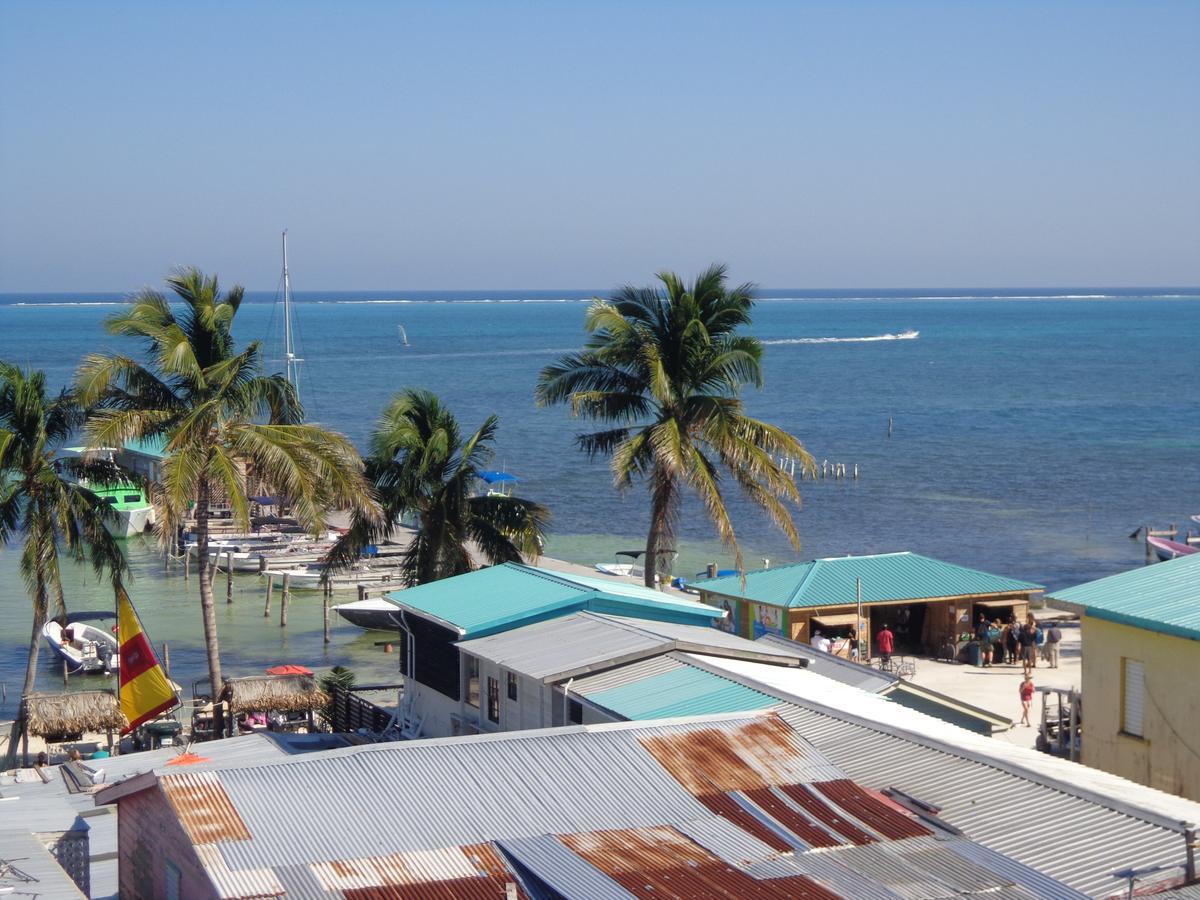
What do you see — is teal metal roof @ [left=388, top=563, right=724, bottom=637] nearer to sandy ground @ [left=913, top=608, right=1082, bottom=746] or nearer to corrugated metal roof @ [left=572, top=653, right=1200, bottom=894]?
corrugated metal roof @ [left=572, top=653, right=1200, bottom=894]

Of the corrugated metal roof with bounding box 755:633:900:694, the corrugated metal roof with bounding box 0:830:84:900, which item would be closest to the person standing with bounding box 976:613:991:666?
the corrugated metal roof with bounding box 755:633:900:694

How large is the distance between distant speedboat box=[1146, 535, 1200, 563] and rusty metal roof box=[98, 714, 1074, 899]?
36910 millimetres

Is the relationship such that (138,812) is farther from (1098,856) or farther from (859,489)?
(859,489)

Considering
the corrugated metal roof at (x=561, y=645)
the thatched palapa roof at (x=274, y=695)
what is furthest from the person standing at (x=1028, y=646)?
the thatched palapa roof at (x=274, y=695)

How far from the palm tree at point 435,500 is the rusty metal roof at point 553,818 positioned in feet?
46.7

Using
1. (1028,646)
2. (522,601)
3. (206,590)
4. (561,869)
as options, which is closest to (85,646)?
(206,590)

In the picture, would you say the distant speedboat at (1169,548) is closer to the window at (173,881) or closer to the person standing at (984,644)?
the person standing at (984,644)

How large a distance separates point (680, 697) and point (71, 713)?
538 inches

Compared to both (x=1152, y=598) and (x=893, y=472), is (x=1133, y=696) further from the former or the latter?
(x=893, y=472)

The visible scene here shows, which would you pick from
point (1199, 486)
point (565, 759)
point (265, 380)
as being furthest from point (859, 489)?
point (565, 759)

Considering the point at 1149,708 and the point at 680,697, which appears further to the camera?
the point at 1149,708

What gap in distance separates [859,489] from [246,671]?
42236 mm

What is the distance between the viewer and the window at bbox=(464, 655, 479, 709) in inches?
822

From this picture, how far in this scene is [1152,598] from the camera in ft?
65.3
